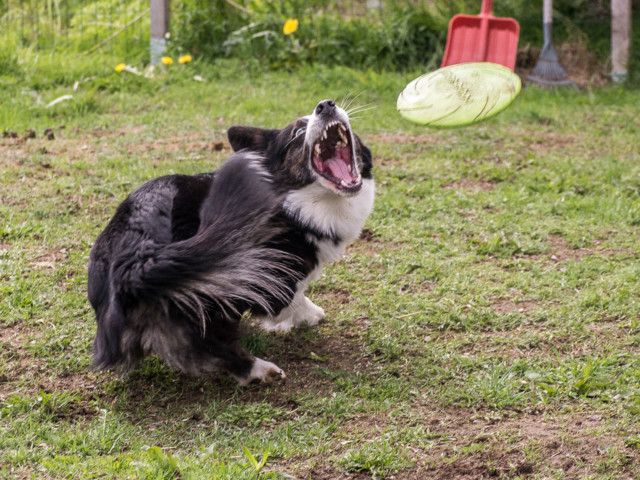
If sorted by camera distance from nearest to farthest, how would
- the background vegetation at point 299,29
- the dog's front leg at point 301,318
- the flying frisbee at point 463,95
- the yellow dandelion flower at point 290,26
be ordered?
the dog's front leg at point 301,318
the flying frisbee at point 463,95
the yellow dandelion flower at point 290,26
the background vegetation at point 299,29

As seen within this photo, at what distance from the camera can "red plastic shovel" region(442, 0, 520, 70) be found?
22.5 ft

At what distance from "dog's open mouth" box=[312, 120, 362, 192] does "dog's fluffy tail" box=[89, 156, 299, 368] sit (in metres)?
0.28

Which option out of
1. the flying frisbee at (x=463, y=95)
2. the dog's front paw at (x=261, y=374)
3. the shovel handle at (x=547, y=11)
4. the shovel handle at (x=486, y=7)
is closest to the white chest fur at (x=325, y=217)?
the dog's front paw at (x=261, y=374)

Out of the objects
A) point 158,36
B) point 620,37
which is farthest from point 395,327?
point 158,36

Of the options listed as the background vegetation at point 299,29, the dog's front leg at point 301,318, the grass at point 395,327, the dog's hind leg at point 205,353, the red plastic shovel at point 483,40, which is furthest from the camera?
the background vegetation at point 299,29

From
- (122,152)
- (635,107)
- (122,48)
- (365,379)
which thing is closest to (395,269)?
(365,379)

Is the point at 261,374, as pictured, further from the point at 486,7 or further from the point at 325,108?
the point at 486,7

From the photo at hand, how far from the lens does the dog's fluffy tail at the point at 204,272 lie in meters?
3.02

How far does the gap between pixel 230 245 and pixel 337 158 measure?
82 centimetres

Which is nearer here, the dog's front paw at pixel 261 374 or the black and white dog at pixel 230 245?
the black and white dog at pixel 230 245

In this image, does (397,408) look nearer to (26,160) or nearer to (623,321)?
(623,321)

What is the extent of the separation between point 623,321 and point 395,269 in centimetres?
126

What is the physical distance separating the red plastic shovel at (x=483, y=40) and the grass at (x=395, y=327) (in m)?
0.59

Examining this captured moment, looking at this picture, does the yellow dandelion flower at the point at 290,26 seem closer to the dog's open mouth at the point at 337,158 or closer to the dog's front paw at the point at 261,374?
the dog's open mouth at the point at 337,158
